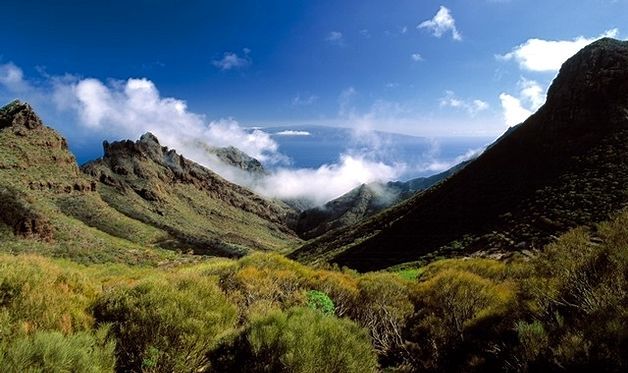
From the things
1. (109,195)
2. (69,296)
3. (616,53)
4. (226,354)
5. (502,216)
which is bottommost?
(502,216)

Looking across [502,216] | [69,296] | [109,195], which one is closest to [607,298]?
[69,296]

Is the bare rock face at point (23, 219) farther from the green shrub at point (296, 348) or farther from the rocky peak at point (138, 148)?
the rocky peak at point (138, 148)

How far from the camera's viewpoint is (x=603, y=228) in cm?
917

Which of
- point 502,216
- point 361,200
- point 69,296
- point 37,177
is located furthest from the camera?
point 361,200

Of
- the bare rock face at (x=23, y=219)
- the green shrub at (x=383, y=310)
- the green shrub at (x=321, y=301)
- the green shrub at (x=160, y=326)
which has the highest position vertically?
the bare rock face at (x=23, y=219)

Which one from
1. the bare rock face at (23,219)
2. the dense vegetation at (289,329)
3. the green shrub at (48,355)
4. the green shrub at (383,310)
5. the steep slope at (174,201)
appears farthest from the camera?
the steep slope at (174,201)

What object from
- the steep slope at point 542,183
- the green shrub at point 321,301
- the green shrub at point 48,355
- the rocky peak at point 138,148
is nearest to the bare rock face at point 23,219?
the steep slope at point 542,183

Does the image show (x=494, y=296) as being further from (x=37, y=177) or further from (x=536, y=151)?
(x=37, y=177)

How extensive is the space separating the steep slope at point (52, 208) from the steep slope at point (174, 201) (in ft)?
42.1

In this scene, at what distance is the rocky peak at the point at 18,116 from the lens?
103m

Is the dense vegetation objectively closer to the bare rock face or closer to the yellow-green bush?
the yellow-green bush

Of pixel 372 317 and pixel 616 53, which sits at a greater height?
pixel 616 53

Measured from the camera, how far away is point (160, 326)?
8.66 meters

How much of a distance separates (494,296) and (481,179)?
4415 cm
